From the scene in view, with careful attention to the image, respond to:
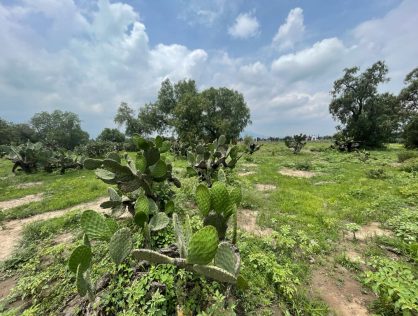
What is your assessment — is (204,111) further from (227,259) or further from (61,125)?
(61,125)

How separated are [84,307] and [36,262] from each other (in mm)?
1694

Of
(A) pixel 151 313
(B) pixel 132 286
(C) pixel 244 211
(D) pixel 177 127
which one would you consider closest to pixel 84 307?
(B) pixel 132 286

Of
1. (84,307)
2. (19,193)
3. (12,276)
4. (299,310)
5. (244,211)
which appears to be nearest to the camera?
(84,307)

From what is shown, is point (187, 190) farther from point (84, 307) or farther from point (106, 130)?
point (106, 130)

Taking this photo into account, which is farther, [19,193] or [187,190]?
[19,193]

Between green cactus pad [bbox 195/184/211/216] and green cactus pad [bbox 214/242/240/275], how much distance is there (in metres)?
0.44

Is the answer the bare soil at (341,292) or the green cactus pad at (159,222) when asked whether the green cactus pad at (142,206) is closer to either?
the green cactus pad at (159,222)

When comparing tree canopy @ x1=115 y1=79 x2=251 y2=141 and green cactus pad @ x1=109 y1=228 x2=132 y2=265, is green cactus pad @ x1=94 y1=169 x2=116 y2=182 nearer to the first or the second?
green cactus pad @ x1=109 y1=228 x2=132 y2=265

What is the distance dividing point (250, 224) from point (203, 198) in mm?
2330

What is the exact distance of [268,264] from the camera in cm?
261

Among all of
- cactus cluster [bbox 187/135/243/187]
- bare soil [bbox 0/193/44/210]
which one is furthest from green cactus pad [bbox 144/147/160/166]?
bare soil [bbox 0/193/44/210]

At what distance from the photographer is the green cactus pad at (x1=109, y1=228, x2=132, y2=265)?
74.3 inches

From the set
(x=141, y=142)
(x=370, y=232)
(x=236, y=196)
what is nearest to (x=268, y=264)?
(x=236, y=196)

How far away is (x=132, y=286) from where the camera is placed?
6.40ft
